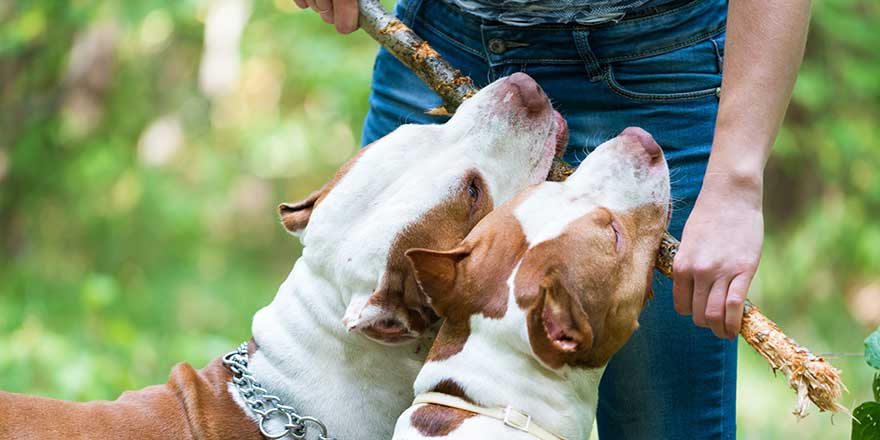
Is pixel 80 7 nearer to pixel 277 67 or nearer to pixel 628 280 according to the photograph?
pixel 277 67

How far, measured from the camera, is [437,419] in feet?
8.29

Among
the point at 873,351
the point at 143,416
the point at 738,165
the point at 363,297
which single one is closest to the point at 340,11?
the point at 363,297

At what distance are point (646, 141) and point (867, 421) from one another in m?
0.86

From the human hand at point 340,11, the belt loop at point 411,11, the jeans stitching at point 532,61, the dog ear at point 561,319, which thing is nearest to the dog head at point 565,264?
the dog ear at point 561,319

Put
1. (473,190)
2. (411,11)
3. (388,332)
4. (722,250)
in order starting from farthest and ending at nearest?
1. (411,11)
2. (473,190)
3. (388,332)
4. (722,250)

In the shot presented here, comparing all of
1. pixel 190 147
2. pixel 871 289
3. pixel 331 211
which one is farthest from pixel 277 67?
pixel 331 211

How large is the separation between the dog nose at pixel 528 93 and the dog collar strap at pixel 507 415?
2.76 feet

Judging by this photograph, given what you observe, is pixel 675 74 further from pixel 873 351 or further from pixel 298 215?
pixel 298 215

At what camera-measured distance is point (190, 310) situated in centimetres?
805

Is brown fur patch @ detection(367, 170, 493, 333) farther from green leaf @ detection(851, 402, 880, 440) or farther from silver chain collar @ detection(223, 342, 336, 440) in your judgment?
green leaf @ detection(851, 402, 880, 440)

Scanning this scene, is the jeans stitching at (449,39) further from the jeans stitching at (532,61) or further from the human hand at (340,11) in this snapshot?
the human hand at (340,11)

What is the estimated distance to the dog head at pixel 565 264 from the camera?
2508 millimetres

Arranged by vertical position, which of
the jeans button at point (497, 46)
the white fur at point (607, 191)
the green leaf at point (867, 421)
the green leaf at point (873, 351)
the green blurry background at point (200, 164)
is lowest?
the green blurry background at point (200, 164)

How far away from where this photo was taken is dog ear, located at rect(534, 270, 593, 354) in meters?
2.47
